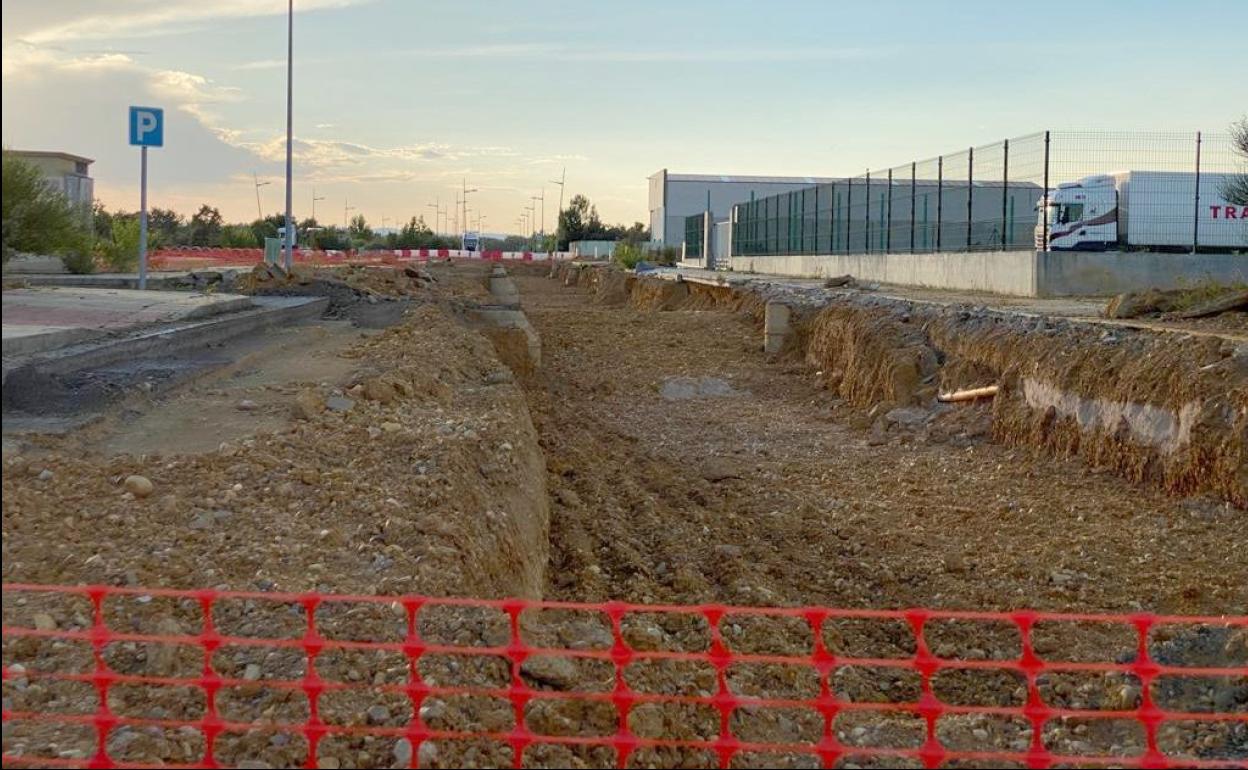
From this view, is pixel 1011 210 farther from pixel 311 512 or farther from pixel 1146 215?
pixel 311 512

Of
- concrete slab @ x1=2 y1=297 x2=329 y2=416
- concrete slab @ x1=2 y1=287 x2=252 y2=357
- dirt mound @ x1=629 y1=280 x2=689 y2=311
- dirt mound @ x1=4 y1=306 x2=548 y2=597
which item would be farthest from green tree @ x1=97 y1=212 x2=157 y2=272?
dirt mound @ x1=4 y1=306 x2=548 y2=597

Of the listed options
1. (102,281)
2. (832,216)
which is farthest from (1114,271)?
(102,281)

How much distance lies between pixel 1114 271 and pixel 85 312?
15.9 meters

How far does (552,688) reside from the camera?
4.52 m

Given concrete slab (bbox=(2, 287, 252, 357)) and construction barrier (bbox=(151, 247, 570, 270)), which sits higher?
construction barrier (bbox=(151, 247, 570, 270))

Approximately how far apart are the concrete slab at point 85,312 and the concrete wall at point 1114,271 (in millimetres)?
13115

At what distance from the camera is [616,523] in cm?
923

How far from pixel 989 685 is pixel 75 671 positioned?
15.8 ft

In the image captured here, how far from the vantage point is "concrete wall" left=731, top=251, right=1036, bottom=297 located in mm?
19969

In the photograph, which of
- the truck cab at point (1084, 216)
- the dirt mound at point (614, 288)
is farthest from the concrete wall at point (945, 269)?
the dirt mound at point (614, 288)

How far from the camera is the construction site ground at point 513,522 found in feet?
14.6

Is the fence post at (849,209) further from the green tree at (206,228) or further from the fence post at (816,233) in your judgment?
the green tree at (206,228)

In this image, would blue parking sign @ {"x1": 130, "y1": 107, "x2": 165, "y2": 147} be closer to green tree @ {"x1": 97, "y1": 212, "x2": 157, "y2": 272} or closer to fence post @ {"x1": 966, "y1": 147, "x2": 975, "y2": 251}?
green tree @ {"x1": 97, "y1": 212, "x2": 157, "y2": 272}

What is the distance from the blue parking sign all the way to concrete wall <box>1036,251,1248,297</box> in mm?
14708
